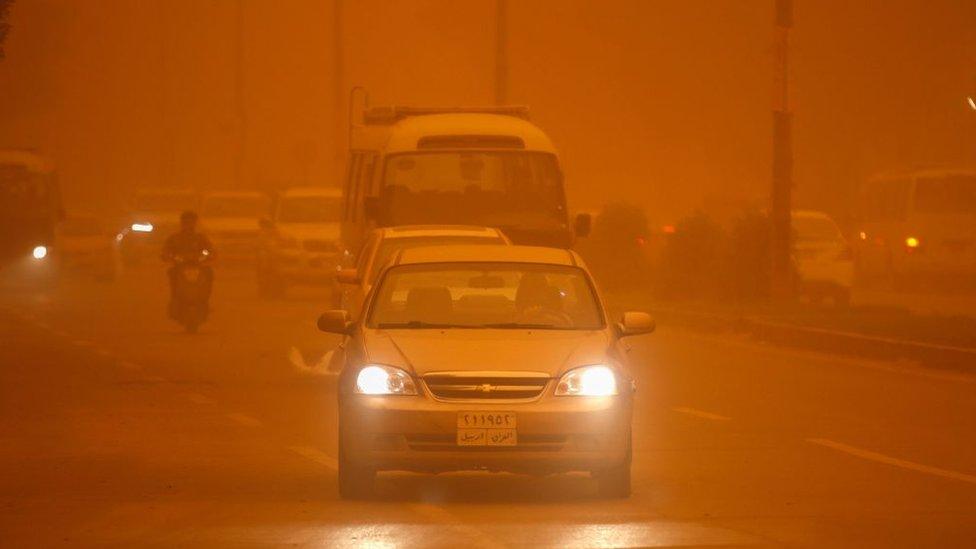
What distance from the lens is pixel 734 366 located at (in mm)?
23109

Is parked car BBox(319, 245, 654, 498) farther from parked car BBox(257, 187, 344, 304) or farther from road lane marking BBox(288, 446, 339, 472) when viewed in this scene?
parked car BBox(257, 187, 344, 304)

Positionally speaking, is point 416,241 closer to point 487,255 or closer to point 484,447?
point 487,255

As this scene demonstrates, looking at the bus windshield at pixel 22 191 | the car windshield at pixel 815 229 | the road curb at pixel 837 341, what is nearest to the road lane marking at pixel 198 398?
the road curb at pixel 837 341

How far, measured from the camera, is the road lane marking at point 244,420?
16688 millimetres

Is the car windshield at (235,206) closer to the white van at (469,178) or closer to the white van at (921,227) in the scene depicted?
the white van at (921,227)

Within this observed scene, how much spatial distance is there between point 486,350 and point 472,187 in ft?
54.6

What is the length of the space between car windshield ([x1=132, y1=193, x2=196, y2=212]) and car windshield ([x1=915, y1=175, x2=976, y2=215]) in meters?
21.7

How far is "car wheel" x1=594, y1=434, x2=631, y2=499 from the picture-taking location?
1220 cm

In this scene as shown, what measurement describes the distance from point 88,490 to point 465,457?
93.7 inches

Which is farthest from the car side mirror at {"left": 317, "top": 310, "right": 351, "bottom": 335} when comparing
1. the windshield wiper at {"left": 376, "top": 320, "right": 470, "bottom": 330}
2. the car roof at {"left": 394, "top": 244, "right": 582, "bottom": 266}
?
the car roof at {"left": 394, "top": 244, "right": 582, "bottom": 266}

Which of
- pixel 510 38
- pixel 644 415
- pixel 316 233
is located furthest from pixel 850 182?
pixel 644 415

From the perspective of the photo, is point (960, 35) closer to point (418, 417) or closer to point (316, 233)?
point (316, 233)

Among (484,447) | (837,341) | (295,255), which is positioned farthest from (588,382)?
(295,255)

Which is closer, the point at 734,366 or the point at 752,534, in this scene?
the point at 752,534
